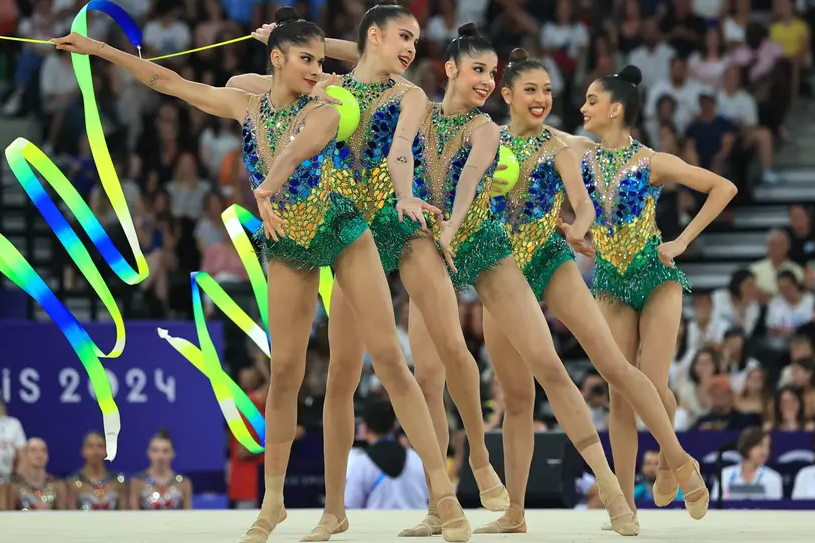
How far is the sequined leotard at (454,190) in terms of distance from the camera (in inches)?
201

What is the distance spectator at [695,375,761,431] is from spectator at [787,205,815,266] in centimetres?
246

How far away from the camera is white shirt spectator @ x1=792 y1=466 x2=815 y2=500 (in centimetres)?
777

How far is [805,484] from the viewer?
7.79 m

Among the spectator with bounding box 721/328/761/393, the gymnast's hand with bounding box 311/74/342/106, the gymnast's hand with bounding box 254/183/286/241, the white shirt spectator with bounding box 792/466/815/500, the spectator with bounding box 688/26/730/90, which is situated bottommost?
the white shirt spectator with bounding box 792/466/815/500

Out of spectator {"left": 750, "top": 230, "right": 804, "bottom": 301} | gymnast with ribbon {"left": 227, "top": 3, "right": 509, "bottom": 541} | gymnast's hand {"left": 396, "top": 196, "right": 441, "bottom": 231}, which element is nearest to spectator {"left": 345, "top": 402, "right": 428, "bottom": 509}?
gymnast with ribbon {"left": 227, "top": 3, "right": 509, "bottom": 541}

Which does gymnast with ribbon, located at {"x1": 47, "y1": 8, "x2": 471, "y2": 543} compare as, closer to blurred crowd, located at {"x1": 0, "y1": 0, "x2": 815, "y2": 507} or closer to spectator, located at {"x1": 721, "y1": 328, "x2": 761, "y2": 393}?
blurred crowd, located at {"x1": 0, "y1": 0, "x2": 815, "y2": 507}

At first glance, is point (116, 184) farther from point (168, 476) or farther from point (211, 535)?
point (168, 476)

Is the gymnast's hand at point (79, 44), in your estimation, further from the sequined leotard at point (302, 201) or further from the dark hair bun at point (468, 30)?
the dark hair bun at point (468, 30)

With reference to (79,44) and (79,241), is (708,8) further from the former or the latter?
(79,44)

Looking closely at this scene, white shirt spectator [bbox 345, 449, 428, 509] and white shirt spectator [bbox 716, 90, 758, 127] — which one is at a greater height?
white shirt spectator [bbox 716, 90, 758, 127]

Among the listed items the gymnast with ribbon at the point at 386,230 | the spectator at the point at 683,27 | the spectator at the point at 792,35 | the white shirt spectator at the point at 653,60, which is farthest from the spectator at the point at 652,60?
the gymnast with ribbon at the point at 386,230

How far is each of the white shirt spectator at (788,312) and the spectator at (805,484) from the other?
9.30ft

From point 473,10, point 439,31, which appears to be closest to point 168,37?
point 439,31

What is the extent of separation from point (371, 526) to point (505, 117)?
22.2ft
